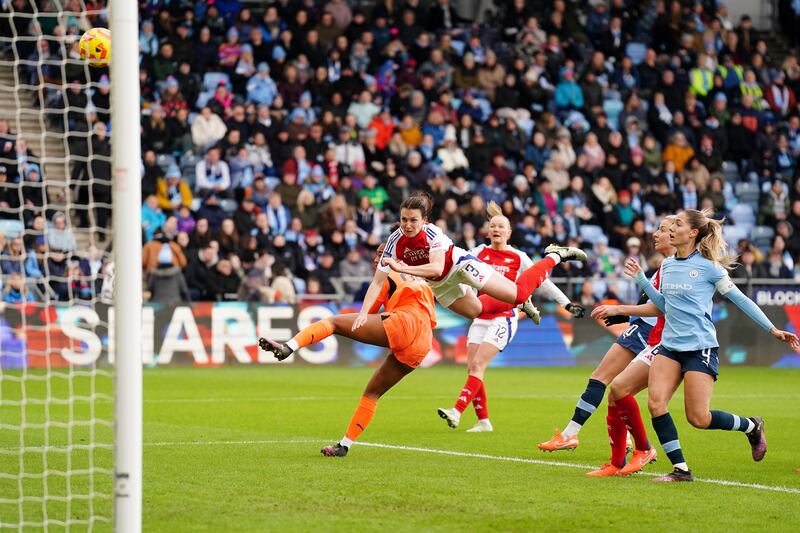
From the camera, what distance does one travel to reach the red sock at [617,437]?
382 inches

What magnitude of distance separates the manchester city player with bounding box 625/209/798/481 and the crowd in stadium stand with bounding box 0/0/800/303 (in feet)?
39.0

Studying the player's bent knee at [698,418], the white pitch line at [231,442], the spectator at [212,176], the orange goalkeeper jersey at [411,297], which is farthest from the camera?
the spectator at [212,176]

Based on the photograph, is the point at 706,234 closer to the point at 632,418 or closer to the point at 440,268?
the point at 632,418

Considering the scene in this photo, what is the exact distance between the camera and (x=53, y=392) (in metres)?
16.8

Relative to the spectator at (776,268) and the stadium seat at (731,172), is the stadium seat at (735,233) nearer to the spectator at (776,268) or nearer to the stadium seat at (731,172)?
the spectator at (776,268)

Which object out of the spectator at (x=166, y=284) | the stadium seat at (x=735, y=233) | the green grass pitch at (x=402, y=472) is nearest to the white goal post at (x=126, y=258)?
the green grass pitch at (x=402, y=472)

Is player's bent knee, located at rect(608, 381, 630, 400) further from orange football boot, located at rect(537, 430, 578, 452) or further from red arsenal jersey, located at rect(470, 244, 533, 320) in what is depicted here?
red arsenal jersey, located at rect(470, 244, 533, 320)

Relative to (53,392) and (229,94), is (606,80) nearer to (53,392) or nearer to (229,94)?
(229,94)

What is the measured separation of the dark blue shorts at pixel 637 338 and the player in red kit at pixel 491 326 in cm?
212

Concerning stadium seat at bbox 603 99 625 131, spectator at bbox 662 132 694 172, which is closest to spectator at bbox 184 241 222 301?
stadium seat at bbox 603 99 625 131

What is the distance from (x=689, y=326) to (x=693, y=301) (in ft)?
0.63

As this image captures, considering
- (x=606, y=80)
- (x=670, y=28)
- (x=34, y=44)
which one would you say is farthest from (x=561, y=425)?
(x=670, y=28)

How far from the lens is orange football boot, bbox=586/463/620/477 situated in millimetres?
9547

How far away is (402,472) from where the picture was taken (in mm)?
9555
